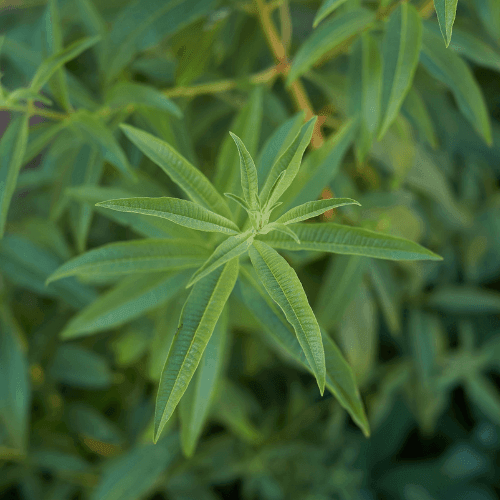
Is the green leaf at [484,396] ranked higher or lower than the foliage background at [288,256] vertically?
lower

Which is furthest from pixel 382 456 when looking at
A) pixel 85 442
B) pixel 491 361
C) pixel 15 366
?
pixel 15 366

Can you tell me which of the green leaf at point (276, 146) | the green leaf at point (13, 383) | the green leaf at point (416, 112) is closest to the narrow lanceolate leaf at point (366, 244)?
the green leaf at point (276, 146)

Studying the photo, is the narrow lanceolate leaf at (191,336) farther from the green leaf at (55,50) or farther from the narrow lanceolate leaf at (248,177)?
the green leaf at (55,50)

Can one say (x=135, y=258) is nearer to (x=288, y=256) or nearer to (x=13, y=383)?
(x=288, y=256)

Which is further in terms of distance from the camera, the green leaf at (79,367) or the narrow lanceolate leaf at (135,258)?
the green leaf at (79,367)

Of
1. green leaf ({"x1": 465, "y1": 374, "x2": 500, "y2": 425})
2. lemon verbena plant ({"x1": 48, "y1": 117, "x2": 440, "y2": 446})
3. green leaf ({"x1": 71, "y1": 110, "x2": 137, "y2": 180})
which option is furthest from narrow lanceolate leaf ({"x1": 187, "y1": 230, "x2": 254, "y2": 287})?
green leaf ({"x1": 465, "y1": 374, "x2": 500, "y2": 425})

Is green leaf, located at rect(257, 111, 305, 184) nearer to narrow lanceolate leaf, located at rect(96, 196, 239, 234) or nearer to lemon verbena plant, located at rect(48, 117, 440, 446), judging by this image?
lemon verbena plant, located at rect(48, 117, 440, 446)
